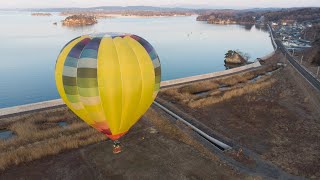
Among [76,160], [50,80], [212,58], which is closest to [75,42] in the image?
[76,160]

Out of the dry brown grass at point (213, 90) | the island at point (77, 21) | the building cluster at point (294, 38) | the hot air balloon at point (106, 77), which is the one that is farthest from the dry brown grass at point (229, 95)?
the island at point (77, 21)

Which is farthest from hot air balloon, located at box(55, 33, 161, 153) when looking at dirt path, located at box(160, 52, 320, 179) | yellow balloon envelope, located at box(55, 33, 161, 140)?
dirt path, located at box(160, 52, 320, 179)

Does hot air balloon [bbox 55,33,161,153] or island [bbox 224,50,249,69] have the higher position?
hot air balloon [bbox 55,33,161,153]

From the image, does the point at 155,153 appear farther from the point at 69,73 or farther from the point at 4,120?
the point at 4,120

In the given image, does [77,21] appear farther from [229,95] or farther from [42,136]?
[42,136]

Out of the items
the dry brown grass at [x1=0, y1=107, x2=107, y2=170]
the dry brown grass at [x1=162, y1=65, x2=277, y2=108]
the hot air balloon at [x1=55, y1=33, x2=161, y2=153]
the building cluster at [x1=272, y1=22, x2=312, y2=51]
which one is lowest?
the building cluster at [x1=272, y1=22, x2=312, y2=51]

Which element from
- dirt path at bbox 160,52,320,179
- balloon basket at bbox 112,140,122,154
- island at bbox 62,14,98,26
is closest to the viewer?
balloon basket at bbox 112,140,122,154

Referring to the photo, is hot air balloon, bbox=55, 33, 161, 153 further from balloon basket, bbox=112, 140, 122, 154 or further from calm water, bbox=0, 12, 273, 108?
calm water, bbox=0, 12, 273, 108

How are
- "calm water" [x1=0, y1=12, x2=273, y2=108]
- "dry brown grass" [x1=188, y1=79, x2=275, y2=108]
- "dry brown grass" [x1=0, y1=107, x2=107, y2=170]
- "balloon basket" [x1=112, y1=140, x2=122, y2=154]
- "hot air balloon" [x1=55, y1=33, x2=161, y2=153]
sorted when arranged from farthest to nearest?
1. "calm water" [x1=0, y1=12, x2=273, y2=108]
2. "dry brown grass" [x1=188, y1=79, x2=275, y2=108]
3. "dry brown grass" [x1=0, y1=107, x2=107, y2=170]
4. "balloon basket" [x1=112, y1=140, x2=122, y2=154]
5. "hot air balloon" [x1=55, y1=33, x2=161, y2=153]
